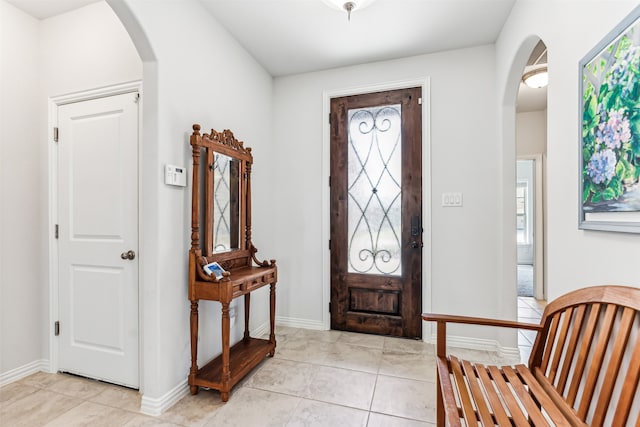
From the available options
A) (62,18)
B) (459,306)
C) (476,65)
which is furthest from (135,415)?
(476,65)

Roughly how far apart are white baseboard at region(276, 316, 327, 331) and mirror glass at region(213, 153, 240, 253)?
3.94 ft

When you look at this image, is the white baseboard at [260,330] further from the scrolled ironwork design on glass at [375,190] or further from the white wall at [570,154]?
the white wall at [570,154]

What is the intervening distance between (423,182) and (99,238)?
2.65 m

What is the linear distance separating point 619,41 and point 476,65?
1.86 m

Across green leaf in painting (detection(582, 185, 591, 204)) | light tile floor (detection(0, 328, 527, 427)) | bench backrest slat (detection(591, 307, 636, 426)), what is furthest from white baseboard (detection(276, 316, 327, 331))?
green leaf in painting (detection(582, 185, 591, 204))

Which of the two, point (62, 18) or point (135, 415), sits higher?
point (62, 18)

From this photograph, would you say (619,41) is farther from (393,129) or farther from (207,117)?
(207,117)

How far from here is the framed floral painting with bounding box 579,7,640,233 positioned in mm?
999

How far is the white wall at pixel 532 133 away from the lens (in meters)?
4.34

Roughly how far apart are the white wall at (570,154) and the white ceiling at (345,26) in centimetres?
60

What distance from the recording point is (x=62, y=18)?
227 cm

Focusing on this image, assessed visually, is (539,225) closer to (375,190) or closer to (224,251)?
(375,190)

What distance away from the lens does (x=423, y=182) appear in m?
2.84

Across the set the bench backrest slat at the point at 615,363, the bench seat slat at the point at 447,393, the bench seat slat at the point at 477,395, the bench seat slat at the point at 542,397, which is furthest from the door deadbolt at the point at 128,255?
the bench backrest slat at the point at 615,363
